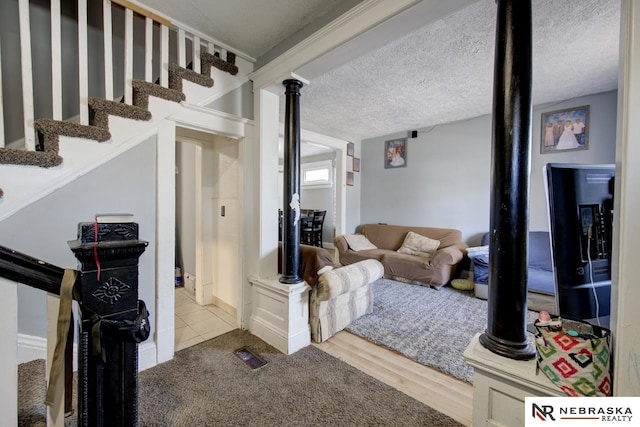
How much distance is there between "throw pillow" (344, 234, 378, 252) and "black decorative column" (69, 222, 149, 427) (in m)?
3.85

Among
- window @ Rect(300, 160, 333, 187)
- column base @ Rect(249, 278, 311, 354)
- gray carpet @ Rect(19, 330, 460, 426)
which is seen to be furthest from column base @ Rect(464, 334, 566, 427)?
window @ Rect(300, 160, 333, 187)

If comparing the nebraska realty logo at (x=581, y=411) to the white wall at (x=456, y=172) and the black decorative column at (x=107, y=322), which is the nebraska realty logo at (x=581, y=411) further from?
the white wall at (x=456, y=172)

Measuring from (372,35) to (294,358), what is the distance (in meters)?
2.32

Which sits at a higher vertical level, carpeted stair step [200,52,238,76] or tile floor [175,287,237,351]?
carpeted stair step [200,52,238,76]

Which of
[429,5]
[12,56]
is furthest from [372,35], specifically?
[12,56]

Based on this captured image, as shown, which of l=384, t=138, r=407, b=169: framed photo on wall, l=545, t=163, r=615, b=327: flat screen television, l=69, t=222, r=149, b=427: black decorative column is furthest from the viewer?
l=384, t=138, r=407, b=169: framed photo on wall

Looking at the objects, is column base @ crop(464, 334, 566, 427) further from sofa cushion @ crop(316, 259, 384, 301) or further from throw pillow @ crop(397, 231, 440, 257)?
throw pillow @ crop(397, 231, 440, 257)

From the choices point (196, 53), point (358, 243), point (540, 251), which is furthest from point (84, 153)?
point (540, 251)

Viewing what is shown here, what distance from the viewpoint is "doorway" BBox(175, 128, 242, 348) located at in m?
2.61

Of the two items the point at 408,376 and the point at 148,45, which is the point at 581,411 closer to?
the point at 408,376

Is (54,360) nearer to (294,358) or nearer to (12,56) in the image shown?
(294,358)

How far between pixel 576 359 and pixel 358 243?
367 centimetres

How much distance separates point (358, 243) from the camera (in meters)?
4.57

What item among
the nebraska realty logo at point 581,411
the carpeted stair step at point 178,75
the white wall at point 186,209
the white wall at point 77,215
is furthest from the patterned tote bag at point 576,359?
the white wall at point 186,209
